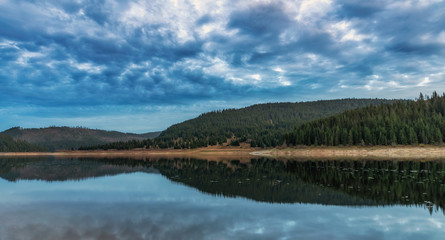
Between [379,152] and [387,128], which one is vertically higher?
[387,128]

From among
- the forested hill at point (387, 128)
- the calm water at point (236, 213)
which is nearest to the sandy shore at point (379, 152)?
the forested hill at point (387, 128)

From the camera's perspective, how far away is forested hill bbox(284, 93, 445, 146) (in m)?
104

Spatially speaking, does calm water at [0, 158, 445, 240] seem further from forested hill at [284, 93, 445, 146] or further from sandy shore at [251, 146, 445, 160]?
forested hill at [284, 93, 445, 146]

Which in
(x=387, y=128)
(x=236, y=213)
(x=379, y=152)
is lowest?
(x=379, y=152)

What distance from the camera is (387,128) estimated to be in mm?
114625

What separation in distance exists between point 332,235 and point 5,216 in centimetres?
2097

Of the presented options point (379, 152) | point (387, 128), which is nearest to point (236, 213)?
point (379, 152)

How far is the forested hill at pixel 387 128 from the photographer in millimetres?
103625

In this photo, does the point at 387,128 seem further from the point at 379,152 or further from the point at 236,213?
the point at 236,213

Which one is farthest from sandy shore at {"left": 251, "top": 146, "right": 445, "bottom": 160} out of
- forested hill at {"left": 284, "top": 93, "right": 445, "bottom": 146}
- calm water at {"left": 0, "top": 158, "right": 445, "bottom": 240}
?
calm water at {"left": 0, "top": 158, "right": 445, "bottom": 240}

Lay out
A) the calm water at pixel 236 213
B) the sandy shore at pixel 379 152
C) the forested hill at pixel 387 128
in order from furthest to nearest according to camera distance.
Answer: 1. the forested hill at pixel 387 128
2. the sandy shore at pixel 379 152
3. the calm water at pixel 236 213

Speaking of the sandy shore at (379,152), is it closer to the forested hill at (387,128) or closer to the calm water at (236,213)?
the forested hill at (387,128)

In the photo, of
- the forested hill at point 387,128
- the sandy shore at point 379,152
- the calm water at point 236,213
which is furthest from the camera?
the forested hill at point 387,128

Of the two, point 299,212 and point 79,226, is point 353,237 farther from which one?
point 79,226
